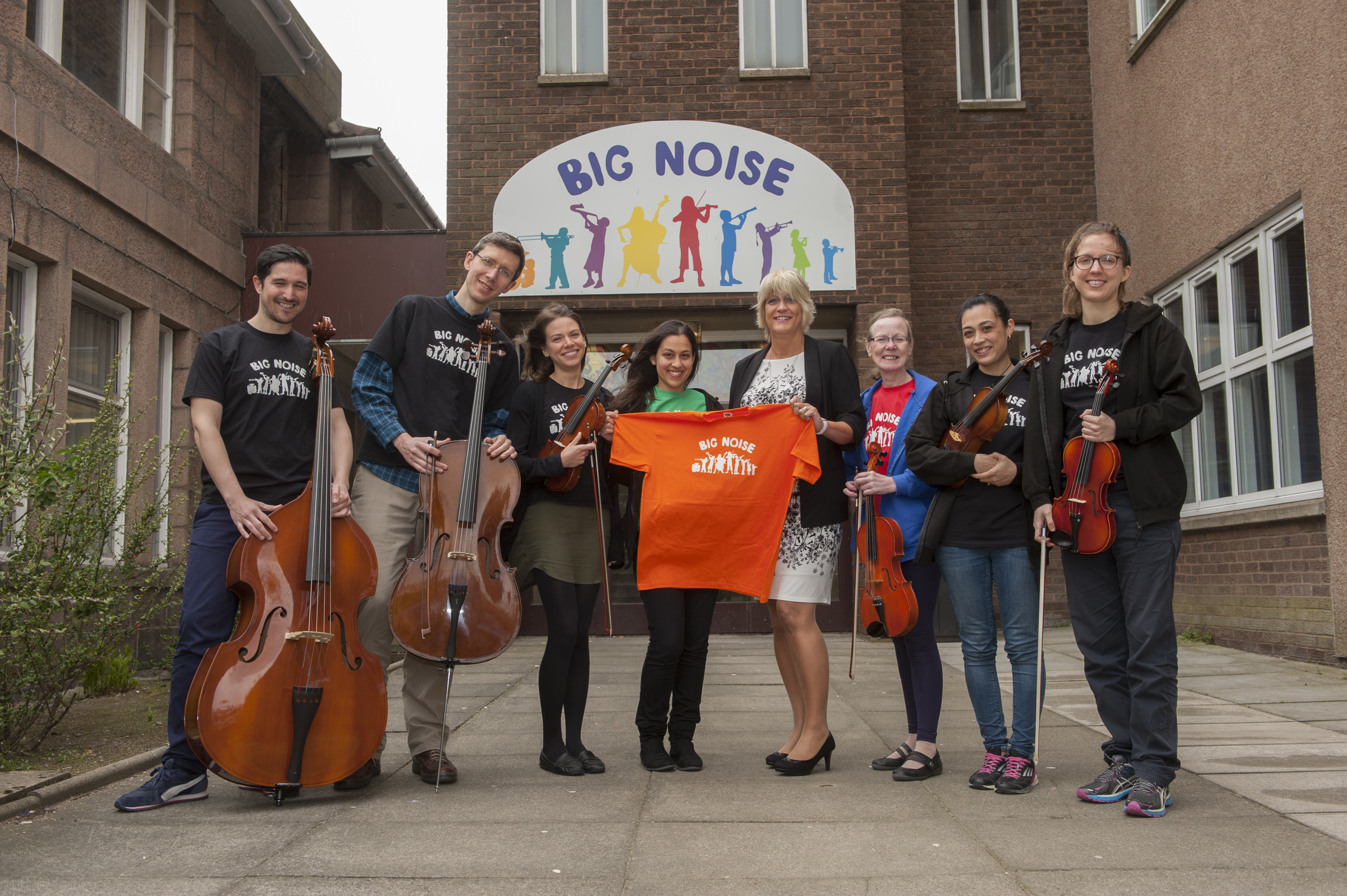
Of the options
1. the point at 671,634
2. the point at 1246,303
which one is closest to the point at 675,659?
the point at 671,634

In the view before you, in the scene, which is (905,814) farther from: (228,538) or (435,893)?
(228,538)

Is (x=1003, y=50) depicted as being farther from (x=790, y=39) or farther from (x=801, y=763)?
(x=801, y=763)

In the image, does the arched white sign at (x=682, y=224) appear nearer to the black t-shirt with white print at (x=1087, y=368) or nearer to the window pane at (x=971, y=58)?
the window pane at (x=971, y=58)

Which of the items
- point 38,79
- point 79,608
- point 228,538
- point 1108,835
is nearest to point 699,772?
point 1108,835

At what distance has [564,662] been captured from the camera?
163 inches

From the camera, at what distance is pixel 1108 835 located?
315cm

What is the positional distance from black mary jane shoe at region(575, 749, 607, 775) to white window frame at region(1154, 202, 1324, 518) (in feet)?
15.5

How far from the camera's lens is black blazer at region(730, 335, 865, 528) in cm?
419

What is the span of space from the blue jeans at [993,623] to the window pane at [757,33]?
22.9 feet

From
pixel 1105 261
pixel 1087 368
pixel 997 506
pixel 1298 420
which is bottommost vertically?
pixel 997 506

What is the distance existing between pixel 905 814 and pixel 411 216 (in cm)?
1323

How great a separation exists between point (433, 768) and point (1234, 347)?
680 cm

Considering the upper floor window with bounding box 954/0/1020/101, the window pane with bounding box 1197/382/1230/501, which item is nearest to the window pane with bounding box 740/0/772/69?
the upper floor window with bounding box 954/0/1020/101

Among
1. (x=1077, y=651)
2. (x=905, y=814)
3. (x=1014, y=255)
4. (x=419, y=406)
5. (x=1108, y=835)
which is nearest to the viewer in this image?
(x=1108, y=835)
